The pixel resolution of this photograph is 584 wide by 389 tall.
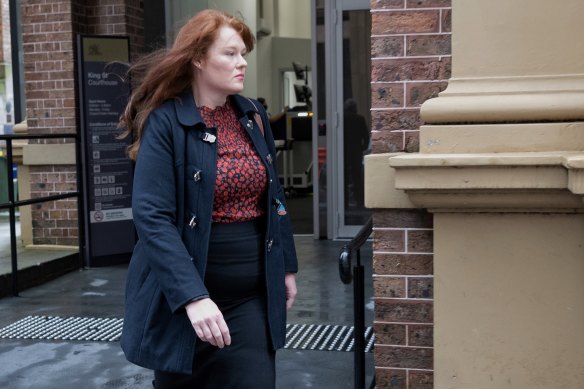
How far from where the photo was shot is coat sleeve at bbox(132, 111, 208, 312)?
2.47m

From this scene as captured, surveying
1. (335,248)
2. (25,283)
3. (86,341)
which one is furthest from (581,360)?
(335,248)

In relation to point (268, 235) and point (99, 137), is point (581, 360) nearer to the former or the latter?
point (268, 235)

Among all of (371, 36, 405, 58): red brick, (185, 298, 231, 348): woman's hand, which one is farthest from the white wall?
(185, 298, 231, 348): woman's hand

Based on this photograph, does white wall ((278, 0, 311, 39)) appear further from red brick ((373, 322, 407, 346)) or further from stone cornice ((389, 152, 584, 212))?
stone cornice ((389, 152, 584, 212))

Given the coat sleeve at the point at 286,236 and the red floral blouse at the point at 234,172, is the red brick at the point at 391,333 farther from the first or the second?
the red floral blouse at the point at 234,172

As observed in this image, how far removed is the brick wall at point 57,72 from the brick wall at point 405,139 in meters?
5.60

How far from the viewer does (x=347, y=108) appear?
9.44m

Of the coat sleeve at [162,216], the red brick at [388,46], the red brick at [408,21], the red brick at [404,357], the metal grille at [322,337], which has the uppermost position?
the red brick at [408,21]

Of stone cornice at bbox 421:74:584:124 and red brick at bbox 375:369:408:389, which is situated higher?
stone cornice at bbox 421:74:584:124

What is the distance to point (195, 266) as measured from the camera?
2562 millimetres

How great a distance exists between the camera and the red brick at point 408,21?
131 inches

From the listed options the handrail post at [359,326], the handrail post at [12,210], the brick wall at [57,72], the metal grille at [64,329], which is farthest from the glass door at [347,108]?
the handrail post at [359,326]

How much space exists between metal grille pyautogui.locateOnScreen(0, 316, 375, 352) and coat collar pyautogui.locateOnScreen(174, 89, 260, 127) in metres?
2.66

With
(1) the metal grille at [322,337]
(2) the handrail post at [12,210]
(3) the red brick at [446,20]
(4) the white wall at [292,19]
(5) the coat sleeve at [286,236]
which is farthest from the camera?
(4) the white wall at [292,19]
